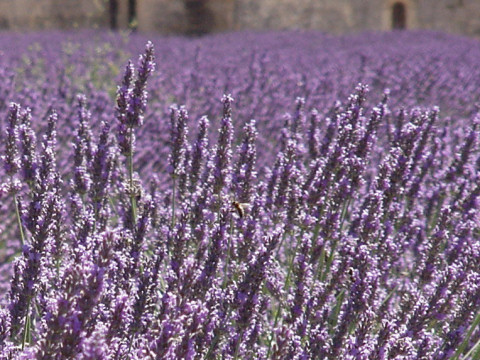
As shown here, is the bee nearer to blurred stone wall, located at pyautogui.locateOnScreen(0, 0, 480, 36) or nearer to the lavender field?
the lavender field

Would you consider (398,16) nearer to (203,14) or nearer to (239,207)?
(203,14)

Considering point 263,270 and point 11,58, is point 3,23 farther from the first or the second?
point 263,270

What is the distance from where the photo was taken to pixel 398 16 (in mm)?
18938

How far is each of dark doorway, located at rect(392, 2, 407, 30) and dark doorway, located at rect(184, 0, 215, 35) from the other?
689 centimetres

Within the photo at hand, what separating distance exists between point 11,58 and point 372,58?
→ 15.2ft

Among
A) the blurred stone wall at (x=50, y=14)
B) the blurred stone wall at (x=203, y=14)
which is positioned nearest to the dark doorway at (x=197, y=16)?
the blurred stone wall at (x=203, y=14)

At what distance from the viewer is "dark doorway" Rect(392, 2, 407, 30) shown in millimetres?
18719

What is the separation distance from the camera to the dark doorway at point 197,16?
14.8 metres

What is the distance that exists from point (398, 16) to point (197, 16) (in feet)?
24.1

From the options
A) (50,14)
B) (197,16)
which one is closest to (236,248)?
(197,16)

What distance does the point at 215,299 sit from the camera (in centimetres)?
170

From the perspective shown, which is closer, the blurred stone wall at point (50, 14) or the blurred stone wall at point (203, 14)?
the blurred stone wall at point (50, 14)

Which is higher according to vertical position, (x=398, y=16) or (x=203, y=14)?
(x=398, y=16)

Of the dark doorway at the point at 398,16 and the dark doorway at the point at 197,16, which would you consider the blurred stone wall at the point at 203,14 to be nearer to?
the dark doorway at the point at 197,16
